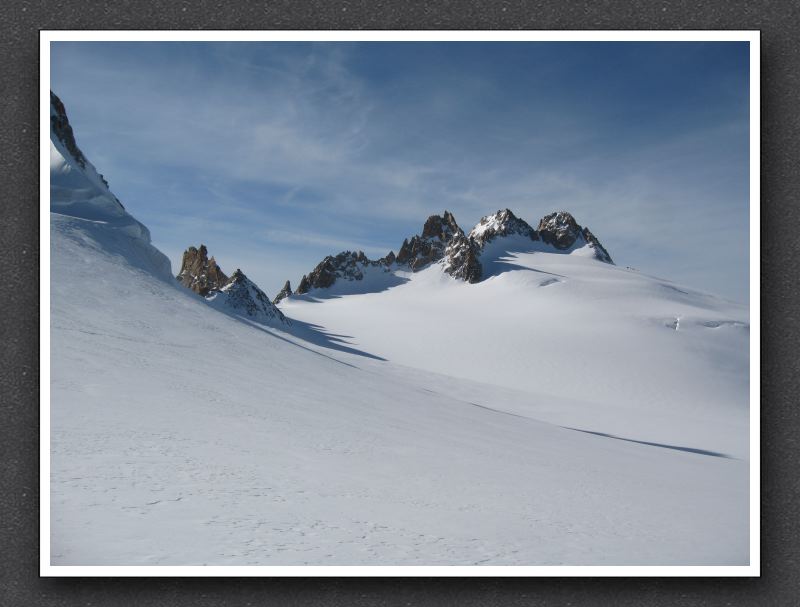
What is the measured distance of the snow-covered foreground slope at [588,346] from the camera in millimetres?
8625

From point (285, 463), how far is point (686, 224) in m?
5.13

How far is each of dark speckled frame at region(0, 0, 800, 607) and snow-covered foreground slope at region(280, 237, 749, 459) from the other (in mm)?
532

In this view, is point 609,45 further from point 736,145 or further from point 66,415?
point 66,415

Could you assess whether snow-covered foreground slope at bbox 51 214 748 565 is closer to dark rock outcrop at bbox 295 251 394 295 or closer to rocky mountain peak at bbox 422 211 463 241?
dark rock outcrop at bbox 295 251 394 295

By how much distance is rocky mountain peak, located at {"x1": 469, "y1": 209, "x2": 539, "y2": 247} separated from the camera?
7056 cm

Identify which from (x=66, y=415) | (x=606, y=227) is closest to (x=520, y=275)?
(x=606, y=227)

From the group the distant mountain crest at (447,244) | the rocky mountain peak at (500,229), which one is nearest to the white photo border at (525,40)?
the distant mountain crest at (447,244)

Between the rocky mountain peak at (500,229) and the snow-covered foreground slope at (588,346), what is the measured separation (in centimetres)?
1609

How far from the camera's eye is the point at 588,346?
2344 cm

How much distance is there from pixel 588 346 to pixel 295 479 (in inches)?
875

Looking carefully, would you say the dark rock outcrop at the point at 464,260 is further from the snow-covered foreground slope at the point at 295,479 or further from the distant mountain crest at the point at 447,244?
the snow-covered foreground slope at the point at 295,479

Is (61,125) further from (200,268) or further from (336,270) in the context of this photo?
(336,270)

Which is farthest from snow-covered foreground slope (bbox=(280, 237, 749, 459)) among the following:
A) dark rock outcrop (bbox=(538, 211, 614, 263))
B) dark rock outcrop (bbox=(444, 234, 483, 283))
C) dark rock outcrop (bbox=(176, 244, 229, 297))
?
dark rock outcrop (bbox=(538, 211, 614, 263))

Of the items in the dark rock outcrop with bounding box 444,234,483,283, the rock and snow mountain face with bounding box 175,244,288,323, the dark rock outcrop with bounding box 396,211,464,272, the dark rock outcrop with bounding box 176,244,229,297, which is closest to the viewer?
the dark rock outcrop with bounding box 176,244,229,297
